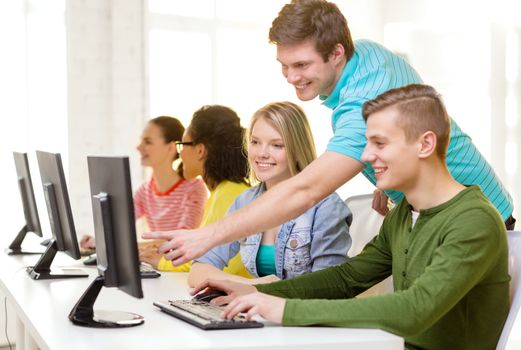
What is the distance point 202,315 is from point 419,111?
2.30 ft

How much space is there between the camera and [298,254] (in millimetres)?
2518

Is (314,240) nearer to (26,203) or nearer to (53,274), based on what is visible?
(53,274)

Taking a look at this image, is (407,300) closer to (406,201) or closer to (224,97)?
(406,201)

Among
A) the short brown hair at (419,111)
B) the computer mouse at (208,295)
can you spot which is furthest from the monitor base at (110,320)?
the short brown hair at (419,111)

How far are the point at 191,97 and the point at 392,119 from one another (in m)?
3.58

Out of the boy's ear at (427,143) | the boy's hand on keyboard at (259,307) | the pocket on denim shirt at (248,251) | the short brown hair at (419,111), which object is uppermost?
the short brown hair at (419,111)

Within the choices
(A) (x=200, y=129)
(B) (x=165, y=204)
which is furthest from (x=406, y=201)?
(B) (x=165, y=204)

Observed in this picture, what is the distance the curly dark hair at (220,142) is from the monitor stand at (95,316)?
49.7 inches

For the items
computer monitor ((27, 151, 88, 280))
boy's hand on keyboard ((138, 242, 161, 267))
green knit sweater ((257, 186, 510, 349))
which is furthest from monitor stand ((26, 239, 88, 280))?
green knit sweater ((257, 186, 510, 349))

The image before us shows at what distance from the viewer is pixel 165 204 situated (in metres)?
3.87

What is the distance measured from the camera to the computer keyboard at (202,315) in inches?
66.6

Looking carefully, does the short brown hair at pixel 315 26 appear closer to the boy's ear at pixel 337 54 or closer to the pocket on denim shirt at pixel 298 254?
the boy's ear at pixel 337 54

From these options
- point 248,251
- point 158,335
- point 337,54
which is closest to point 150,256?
point 248,251

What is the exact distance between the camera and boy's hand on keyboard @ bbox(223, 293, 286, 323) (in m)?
1.69
